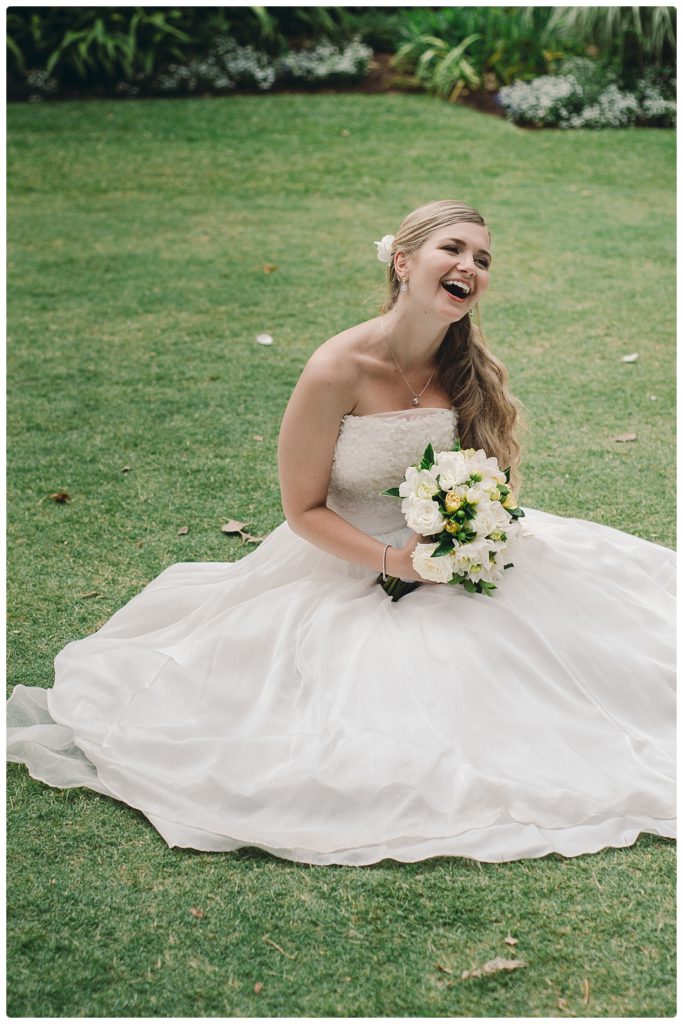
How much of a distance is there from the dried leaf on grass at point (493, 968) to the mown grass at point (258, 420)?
0.09 ft

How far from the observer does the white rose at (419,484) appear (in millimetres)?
3070

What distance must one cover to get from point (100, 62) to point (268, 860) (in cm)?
1212

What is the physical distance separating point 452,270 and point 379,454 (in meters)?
0.62

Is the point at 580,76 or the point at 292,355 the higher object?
the point at 580,76

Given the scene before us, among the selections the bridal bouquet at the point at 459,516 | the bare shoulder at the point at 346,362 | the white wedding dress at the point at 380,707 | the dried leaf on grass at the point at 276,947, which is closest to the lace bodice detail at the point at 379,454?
the white wedding dress at the point at 380,707

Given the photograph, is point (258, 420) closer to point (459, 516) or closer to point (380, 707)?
point (459, 516)

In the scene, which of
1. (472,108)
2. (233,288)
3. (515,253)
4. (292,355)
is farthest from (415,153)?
(292,355)

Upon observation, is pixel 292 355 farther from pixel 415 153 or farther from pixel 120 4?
pixel 120 4

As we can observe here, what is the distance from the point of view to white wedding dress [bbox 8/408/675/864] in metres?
2.81

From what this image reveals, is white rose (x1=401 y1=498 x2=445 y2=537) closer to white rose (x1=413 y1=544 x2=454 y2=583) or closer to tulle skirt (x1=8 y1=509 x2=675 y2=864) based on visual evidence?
white rose (x1=413 y1=544 x2=454 y2=583)

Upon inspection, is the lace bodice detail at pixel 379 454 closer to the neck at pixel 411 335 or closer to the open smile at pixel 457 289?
the neck at pixel 411 335

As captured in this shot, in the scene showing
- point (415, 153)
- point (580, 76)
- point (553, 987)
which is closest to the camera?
point (553, 987)

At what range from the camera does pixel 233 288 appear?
25.2 ft

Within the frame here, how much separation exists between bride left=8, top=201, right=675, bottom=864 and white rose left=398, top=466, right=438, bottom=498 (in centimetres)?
21
